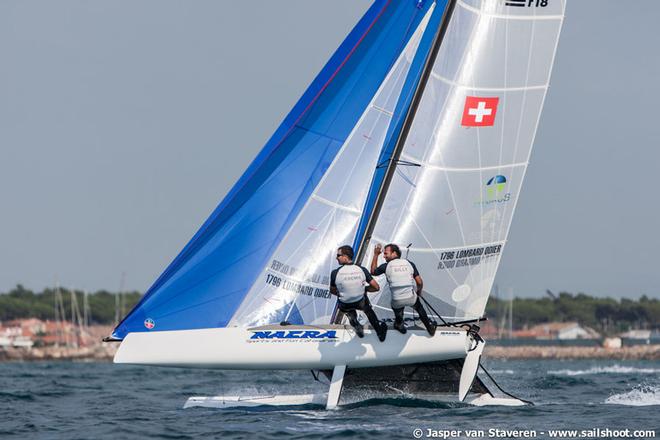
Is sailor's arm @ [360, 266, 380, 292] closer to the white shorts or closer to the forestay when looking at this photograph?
the white shorts

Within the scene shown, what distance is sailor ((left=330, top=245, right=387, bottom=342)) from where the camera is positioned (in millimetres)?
16578

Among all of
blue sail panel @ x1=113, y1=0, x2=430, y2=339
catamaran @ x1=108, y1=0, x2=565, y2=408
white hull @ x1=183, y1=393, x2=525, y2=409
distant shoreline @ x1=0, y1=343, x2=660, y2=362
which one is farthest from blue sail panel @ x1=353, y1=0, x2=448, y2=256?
distant shoreline @ x1=0, y1=343, x2=660, y2=362

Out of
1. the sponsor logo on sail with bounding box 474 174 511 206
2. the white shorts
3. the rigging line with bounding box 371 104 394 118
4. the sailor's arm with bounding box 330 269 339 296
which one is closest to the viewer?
the sailor's arm with bounding box 330 269 339 296

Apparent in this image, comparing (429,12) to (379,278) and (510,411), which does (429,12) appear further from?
(510,411)

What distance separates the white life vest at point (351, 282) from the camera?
1658cm

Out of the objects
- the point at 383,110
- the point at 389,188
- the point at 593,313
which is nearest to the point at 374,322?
the point at 389,188

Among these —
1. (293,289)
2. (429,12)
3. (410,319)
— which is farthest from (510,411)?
(429,12)

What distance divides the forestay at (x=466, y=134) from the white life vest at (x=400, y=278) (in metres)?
1.33

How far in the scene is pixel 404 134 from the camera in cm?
1823

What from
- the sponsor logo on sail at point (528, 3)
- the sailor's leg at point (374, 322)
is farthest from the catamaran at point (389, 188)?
the sailor's leg at point (374, 322)

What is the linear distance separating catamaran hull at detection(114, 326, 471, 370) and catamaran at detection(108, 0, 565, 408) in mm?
476

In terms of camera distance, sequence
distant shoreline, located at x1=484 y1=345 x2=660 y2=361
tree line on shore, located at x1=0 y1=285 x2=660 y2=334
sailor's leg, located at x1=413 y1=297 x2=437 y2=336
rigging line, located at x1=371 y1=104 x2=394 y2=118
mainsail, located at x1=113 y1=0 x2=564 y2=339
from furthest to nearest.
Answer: tree line on shore, located at x1=0 y1=285 x2=660 y2=334, distant shoreline, located at x1=484 y1=345 x2=660 y2=361, rigging line, located at x1=371 y1=104 x2=394 y2=118, mainsail, located at x1=113 y1=0 x2=564 y2=339, sailor's leg, located at x1=413 y1=297 x2=437 y2=336

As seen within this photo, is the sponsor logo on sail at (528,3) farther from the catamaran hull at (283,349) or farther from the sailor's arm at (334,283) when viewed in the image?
the catamaran hull at (283,349)

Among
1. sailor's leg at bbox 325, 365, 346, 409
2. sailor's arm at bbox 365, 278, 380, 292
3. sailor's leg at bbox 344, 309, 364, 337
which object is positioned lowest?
sailor's leg at bbox 325, 365, 346, 409
